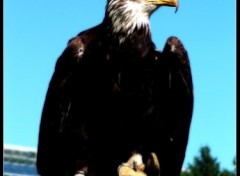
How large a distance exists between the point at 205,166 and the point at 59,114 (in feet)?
157

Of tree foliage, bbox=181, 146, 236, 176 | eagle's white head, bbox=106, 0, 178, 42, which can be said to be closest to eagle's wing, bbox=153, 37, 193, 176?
eagle's white head, bbox=106, 0, 178, 42

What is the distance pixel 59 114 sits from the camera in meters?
6.78

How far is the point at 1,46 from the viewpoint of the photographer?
271 inches

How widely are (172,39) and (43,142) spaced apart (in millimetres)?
1390

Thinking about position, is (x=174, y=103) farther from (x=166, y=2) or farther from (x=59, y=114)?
(x=59, y=114)

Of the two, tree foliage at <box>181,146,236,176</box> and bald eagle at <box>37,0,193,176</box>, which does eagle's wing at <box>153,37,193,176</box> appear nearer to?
bald eagle at <box>37,0,193,176</box>

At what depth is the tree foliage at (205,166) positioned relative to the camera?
53.7 meters

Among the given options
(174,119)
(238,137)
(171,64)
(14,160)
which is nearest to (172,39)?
(171,64)

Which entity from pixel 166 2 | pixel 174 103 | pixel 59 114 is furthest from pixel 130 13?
pixel 59 114

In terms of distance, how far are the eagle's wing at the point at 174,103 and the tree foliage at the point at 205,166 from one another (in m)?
46.4

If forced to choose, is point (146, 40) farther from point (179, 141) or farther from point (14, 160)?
point (14, 160)

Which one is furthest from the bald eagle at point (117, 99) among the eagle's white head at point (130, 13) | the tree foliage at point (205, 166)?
the tree foliage at point (205, 166)

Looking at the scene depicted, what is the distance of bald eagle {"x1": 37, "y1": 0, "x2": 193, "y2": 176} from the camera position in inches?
260

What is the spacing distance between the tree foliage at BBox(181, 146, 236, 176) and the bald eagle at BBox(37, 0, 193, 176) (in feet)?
153
